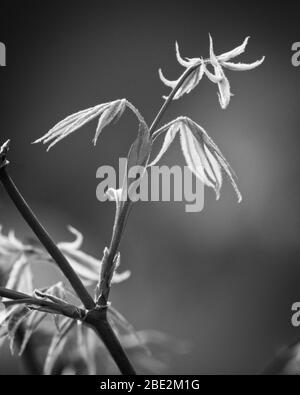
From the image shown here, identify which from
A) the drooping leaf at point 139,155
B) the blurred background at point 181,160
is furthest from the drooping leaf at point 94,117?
the blurred background at point 181,160

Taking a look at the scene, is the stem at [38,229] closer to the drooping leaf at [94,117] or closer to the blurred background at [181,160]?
the drooping leaf at [94,117]

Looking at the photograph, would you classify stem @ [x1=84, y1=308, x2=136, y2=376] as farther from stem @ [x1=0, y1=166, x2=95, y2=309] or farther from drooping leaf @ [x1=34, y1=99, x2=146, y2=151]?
drooping leaf @ [x1=34, y1=99, x2=146, y2=151]

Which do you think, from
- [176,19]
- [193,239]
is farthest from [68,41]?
[193,239]

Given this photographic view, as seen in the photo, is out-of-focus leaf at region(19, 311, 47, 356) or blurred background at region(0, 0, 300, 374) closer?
out-of-focus leaf at region(19, 311, 47, 356)

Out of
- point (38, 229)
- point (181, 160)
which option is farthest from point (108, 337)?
point (181, 160)

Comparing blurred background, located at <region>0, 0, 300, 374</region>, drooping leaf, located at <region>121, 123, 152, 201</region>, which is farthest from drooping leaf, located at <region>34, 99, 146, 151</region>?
blurred background, located at <region>0, 0, 300, 374</region>

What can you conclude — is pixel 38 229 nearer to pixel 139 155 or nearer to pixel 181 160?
pixel 139 155

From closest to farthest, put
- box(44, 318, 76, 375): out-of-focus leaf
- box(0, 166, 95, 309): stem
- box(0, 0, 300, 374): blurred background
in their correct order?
1. box(0, 166, 95, 309): stem
2. box(44, 318, 76, 375): out-of-focus leaf
3. box(0, 0, 300, 374): blurred background

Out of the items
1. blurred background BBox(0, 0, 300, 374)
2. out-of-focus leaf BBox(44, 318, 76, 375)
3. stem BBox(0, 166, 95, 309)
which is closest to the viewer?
stem BBox(0, 166, 95, 309)
